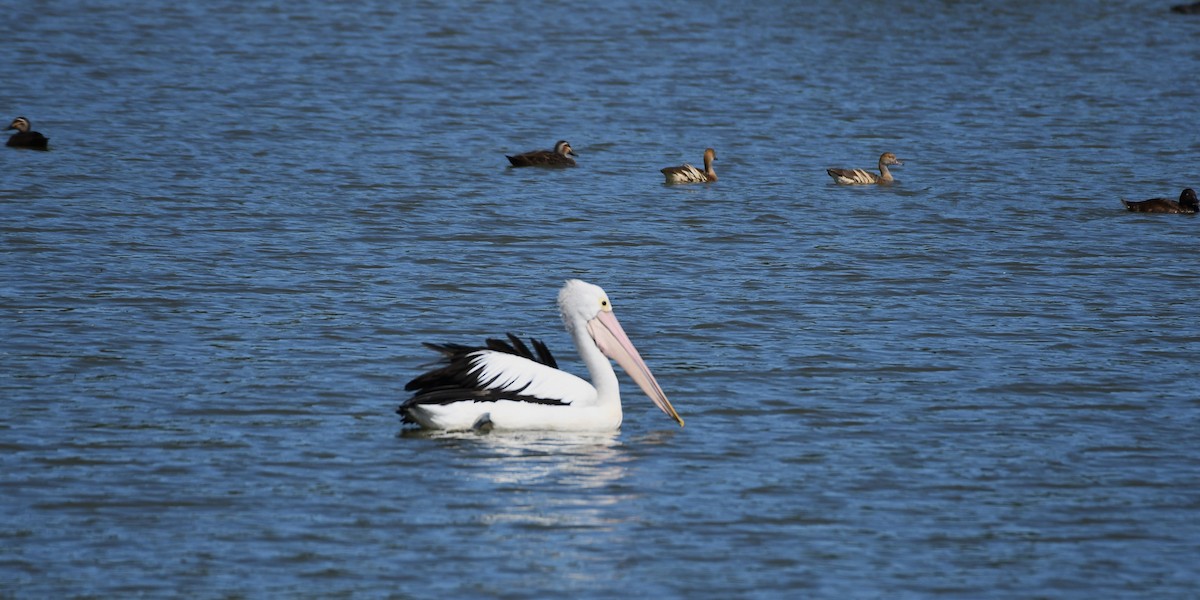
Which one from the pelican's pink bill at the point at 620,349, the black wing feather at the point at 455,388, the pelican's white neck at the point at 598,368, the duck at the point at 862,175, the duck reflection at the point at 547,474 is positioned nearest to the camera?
the duck reflection at the point at 547,474

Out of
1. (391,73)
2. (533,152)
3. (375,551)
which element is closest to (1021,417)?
(375,551)

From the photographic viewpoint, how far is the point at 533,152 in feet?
60.1

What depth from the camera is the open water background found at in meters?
7.24

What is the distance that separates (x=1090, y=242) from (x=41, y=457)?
9.24 meters

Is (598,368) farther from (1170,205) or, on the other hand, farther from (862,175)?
(862,175)

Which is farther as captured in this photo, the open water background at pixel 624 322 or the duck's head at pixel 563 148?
the duck's head at pixel 563 148

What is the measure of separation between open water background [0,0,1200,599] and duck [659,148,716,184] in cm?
26

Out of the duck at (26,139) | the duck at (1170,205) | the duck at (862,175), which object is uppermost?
the duck at (1170,205)

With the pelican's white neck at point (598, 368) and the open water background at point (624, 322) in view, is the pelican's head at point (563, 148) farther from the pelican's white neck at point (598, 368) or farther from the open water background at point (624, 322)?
the pelican's white neck at point (598, 368)

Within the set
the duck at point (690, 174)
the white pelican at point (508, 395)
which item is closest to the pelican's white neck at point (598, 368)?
the white pelican at point (508, 395)

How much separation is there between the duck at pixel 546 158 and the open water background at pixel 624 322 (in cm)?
23

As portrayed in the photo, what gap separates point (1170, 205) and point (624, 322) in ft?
21.5

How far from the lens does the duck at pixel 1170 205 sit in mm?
16000

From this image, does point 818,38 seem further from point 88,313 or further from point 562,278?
point 88,313
